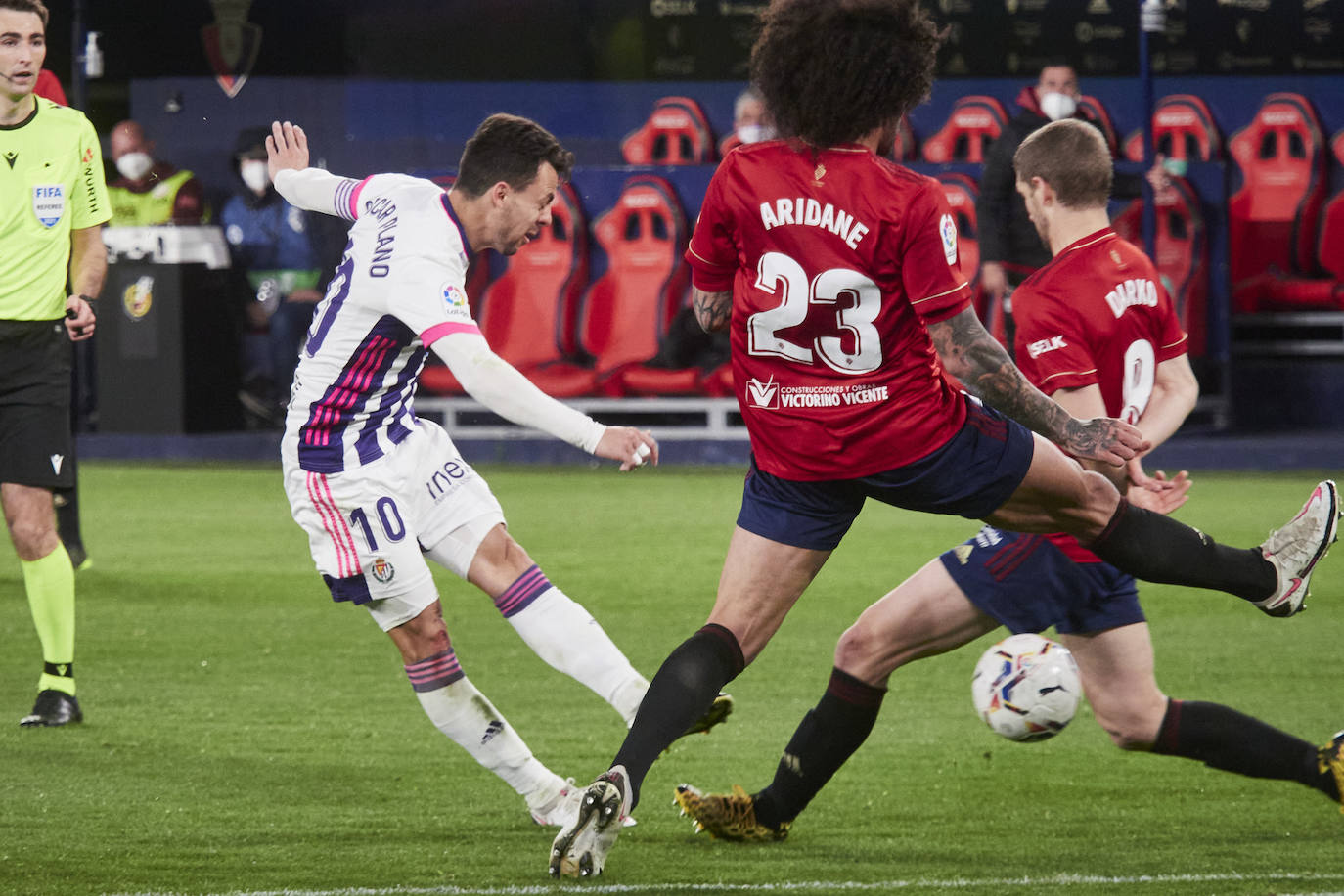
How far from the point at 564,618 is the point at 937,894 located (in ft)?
3.51

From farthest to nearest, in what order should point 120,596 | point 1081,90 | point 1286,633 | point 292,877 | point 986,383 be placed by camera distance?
point 1081,90, point 120,596, point 1286,633, point 292,877, point 986,383

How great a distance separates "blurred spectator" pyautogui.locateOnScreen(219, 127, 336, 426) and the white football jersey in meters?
11.6

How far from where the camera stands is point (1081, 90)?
1670 centimetres

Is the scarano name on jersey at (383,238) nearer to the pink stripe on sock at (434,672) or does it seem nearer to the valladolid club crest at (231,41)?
the pink stripe on sock at (434,672)

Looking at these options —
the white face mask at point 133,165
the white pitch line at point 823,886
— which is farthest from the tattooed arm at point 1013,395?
the white face mask at point 133,165

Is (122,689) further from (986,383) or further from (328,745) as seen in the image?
(986,383)

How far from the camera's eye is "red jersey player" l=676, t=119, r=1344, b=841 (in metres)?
3.93

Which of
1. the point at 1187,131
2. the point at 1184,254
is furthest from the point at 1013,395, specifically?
the point at 1187,131

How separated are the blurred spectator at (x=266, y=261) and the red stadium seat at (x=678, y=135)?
124 inches

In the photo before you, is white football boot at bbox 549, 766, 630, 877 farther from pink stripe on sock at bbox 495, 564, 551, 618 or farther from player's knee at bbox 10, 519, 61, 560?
player's knee at bbox 10, 519, 61, 560

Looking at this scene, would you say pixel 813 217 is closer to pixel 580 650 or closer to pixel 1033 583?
pixel 1033 583

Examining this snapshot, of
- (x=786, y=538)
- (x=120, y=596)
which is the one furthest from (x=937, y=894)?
(x=120, y=596)

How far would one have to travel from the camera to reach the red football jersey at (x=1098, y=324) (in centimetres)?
400

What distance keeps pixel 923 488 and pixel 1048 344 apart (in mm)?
603
